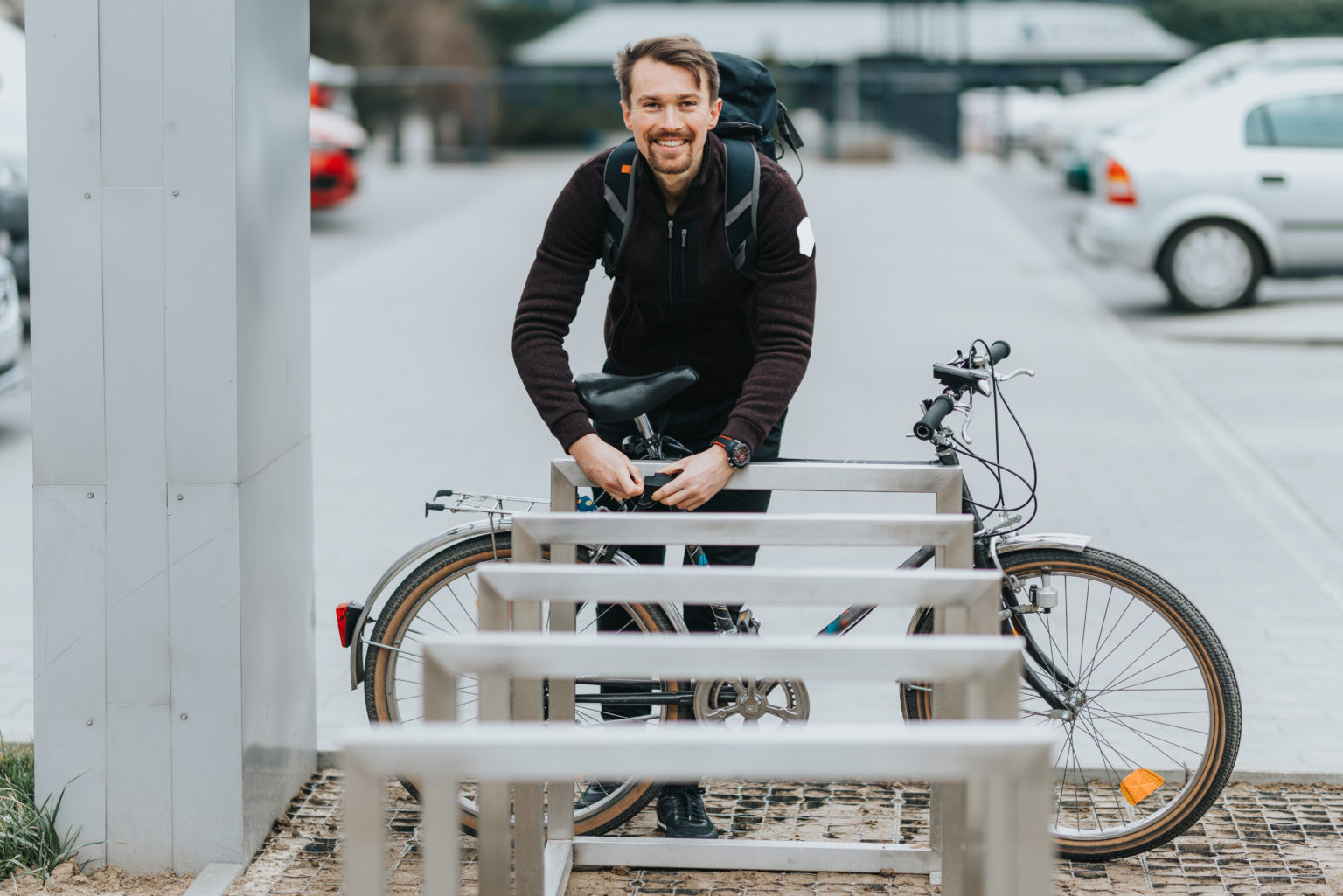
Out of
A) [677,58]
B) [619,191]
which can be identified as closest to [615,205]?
[619,191]

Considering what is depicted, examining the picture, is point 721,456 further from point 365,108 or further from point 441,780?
point 365,108

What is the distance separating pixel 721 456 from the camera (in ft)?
12.5

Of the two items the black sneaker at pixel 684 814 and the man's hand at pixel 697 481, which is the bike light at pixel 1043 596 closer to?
→ the man's hand at pixel 697 481

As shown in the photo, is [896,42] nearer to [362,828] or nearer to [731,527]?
[731,527]

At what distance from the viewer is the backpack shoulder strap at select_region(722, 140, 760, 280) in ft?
12.6

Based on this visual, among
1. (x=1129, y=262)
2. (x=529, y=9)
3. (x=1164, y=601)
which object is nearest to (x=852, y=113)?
(x=1129, y=262)

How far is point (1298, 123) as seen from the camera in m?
13.0

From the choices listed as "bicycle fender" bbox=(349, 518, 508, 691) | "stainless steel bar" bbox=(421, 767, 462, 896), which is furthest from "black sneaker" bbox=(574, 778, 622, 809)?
"stainless steel bar" bbox=(421, 767, 462, 896)

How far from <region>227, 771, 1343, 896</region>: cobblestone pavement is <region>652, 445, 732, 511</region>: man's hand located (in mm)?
875

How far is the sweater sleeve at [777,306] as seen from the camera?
12.7 feet

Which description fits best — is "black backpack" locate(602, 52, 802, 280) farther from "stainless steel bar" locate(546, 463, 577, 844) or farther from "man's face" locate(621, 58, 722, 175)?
"stainless steel bar" locate(546, 463, 577, 844)

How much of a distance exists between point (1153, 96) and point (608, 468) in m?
21.1

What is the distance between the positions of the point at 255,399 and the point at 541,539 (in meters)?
0.83

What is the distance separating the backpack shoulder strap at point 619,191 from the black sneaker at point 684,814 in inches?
48.7
